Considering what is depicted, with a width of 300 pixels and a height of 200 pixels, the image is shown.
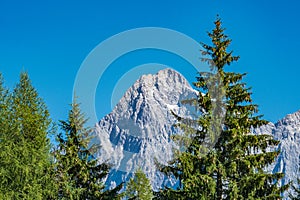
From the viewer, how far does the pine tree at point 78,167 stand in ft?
81.7

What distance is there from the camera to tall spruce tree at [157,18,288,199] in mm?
20312

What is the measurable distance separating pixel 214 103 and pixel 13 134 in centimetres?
1050

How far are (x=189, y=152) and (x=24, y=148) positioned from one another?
8.11 meters

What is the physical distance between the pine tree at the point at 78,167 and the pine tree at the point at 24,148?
3.01 feet

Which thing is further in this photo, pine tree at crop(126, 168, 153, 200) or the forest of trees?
pine tree at crop(126, 168, 153, 200)

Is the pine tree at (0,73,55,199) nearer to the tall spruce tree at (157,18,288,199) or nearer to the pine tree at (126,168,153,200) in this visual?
the tall spruce tree at (157,18,288,199)

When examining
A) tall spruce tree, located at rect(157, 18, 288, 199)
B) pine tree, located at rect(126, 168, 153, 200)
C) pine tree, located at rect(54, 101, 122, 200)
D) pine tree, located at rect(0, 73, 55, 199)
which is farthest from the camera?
pine tree, located at rect(126, 168, 153, 200)

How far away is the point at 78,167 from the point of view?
85.1 ft

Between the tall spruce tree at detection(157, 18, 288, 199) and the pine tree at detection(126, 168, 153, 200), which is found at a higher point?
the pine tree at detection(126, 168, 153, 200)

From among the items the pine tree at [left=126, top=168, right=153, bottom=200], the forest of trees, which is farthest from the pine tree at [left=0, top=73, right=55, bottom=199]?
the pine tree at [left=126, top=168, right=153, bottom=200]

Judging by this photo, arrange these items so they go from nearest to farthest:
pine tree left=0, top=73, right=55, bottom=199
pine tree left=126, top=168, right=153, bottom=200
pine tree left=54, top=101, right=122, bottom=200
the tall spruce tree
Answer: the tall spruce tree → pine tree left=0, top=73, right=55, bottom=199 → pine tree left=54, top=101, right=122, bottom=200 → pine tree left=126, top=168, right=153, bottom=200


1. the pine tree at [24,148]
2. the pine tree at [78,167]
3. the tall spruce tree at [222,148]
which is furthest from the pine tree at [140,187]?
the tall spruce tree at [222,148]

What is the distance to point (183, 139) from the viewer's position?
21594mm

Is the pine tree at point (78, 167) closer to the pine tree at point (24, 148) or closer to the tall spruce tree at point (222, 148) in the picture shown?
the pine tree at point (24, 148)
